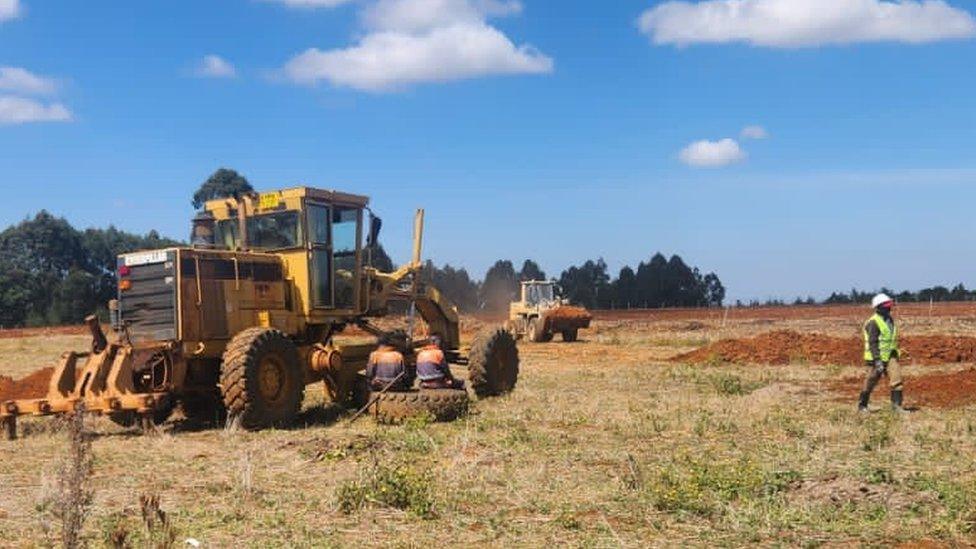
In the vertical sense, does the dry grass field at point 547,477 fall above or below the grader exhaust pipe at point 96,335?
below

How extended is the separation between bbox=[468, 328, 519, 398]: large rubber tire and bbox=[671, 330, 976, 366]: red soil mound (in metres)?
9.42

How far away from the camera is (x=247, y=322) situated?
1334 centimetres

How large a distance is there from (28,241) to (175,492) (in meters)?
60.0

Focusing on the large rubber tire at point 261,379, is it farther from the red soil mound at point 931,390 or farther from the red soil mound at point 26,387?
the red soil mound at point 931,390

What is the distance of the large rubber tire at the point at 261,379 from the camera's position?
474 inches

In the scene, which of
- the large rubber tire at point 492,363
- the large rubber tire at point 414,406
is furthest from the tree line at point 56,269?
the large rubber tire at point 414,406

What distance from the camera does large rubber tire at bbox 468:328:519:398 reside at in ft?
51.2

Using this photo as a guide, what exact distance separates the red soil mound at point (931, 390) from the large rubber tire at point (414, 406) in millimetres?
6591

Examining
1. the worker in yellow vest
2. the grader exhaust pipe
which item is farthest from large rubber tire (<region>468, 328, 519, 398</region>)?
the grader exhaust pipe

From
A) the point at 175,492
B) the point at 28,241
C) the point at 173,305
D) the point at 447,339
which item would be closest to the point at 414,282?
the point at 447,339

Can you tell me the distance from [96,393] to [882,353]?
34.0 feet

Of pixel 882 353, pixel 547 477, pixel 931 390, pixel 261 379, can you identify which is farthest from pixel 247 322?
pixel 931 390

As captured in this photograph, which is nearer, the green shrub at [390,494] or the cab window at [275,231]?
the green shrub at [390,494]

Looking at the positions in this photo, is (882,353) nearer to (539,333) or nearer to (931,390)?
(931,390)
